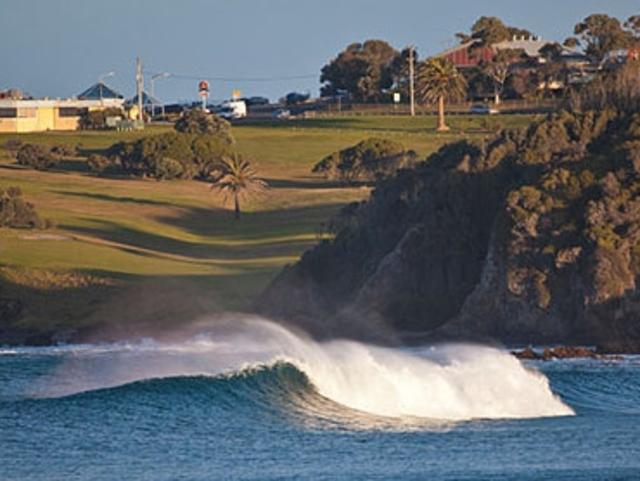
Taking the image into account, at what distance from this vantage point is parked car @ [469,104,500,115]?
13575 centimetres

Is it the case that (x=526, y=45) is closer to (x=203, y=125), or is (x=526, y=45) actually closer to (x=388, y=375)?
(x=203, y=125)

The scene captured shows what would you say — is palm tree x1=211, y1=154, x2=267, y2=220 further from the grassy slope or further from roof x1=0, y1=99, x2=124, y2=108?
roof x1=0, y1=99, x2=124, y2=108

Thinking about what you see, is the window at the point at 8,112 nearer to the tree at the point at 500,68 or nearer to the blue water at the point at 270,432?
the tree at the point at 500,68

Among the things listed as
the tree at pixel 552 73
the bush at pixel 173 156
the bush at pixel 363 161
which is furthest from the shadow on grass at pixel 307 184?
the tree at pixel 552 73

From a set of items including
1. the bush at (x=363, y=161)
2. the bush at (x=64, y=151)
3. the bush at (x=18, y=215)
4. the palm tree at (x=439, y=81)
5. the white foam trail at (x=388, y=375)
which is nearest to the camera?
the white foam trail at (x=388, y=375)

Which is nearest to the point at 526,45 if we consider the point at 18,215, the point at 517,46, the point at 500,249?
the point at 517,46

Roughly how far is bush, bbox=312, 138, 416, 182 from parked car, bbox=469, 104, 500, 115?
98.4ft

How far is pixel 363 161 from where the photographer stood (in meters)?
103

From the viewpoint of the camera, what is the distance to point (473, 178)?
188 feet

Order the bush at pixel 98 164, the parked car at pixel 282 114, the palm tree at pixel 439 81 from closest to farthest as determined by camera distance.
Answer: the bush at pixel 98 164 < the palm tree at pixel 439 81 < the parked car at pixel 282 114

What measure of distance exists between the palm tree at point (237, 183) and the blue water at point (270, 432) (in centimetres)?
→ 5061

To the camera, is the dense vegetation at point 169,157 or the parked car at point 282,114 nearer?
the dense vegetation at point 169,157

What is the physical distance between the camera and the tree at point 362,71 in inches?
6471

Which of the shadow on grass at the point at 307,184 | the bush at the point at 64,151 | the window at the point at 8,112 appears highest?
the window at the point at 8,112
